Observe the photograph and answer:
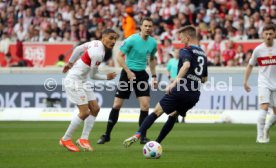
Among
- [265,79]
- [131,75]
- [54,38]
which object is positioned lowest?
[54,38]

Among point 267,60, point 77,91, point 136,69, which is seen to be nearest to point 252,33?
point 267,60

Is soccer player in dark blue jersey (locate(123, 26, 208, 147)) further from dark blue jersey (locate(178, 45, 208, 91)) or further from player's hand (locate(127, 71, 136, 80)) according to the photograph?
player's hand (locate(127, 71, 136, 80))

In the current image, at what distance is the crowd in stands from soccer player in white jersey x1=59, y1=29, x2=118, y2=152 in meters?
12.6

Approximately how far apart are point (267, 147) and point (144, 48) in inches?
125

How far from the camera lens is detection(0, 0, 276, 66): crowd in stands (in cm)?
2706

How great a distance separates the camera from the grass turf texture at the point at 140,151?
11.5 m

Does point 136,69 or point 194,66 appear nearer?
point 194,66

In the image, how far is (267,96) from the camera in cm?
1585

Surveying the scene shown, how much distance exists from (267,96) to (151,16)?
14.3 metres

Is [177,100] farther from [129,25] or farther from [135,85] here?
[129,25]

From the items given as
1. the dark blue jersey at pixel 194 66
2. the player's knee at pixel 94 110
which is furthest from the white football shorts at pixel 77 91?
the dark blue jersey at pixel 194 66

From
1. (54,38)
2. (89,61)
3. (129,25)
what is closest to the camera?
(89,61)

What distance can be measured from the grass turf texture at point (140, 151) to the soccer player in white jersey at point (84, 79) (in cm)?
33

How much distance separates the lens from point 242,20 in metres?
27.7
